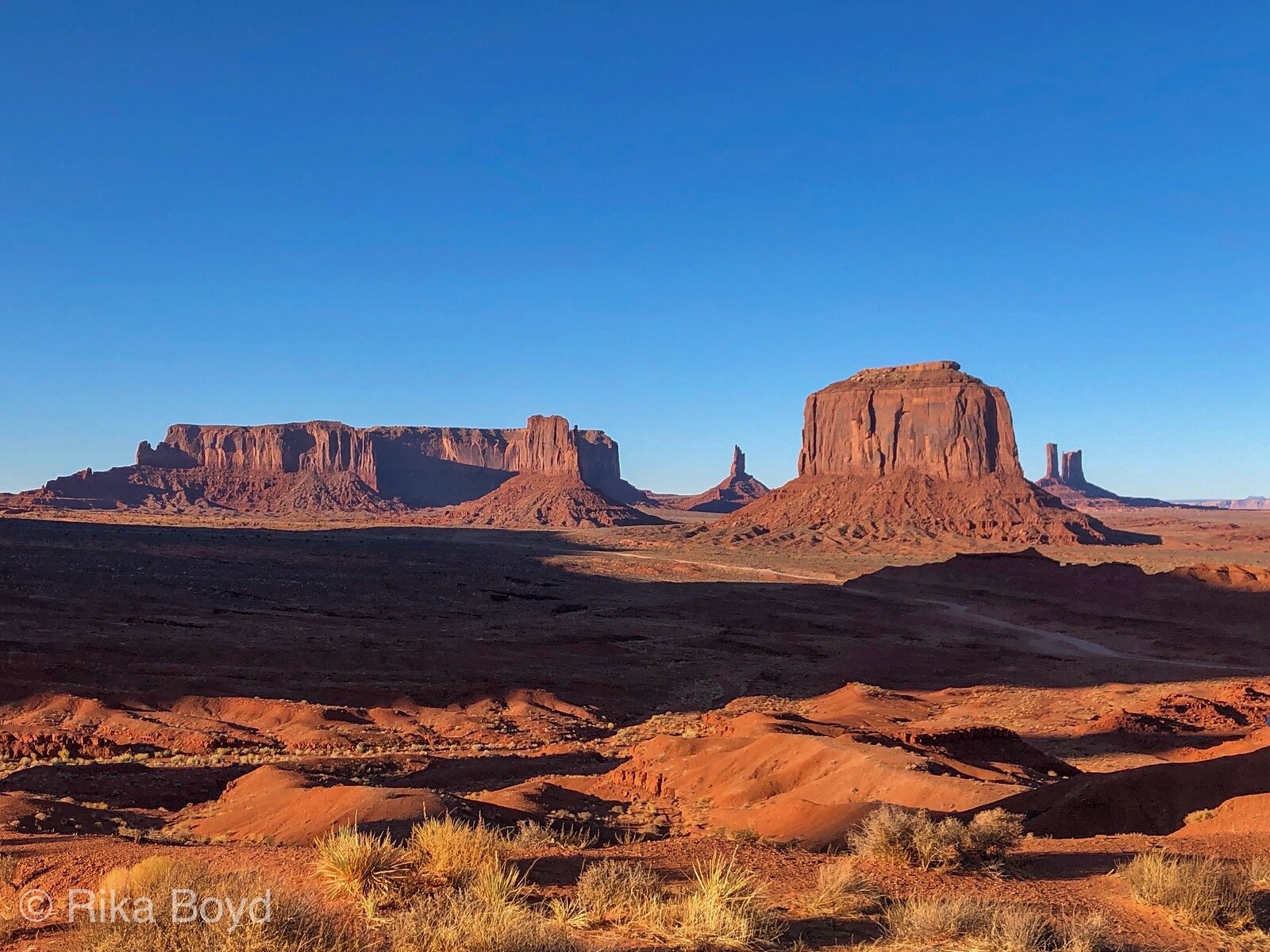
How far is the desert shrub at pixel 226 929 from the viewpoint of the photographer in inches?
183

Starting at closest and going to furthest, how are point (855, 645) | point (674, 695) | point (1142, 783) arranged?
point (1142, 783), point (674, 695), point (855, 645)

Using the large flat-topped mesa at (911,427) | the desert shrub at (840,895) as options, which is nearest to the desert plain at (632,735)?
the desert shrub at (840,895)

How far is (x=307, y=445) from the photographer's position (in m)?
175

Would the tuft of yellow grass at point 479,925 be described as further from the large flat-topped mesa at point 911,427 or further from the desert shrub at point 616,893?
the large flat-topped mesa at point 911,427

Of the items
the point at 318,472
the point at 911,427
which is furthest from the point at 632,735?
the point at 318,472

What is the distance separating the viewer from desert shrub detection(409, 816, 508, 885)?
621 cm

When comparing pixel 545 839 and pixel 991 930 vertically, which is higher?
pixel 991 930

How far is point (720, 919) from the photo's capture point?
17.2ft

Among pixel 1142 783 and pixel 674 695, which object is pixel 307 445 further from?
pixel 1142 783

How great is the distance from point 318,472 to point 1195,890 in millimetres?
177806

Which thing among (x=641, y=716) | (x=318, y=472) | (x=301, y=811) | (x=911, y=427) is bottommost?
(x=641, y=716)

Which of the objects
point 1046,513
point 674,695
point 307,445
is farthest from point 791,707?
point 307,445

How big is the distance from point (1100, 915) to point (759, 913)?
6.96ft

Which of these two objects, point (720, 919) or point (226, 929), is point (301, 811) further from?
point (720, 919)
